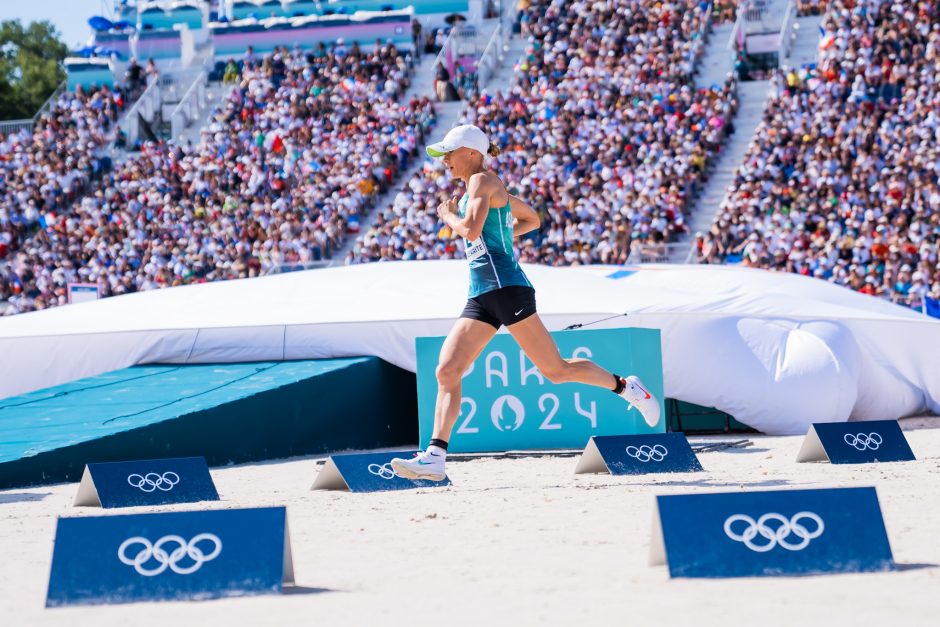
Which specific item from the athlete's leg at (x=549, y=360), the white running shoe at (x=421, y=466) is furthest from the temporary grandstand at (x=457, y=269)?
the athlete's leg at (x=549, y=360)

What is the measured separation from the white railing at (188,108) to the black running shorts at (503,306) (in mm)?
24874

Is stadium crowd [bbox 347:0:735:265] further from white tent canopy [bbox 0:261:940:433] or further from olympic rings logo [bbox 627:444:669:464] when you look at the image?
olympic rings logo [bbox 627:444:669:464]

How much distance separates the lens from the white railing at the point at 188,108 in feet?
98.9

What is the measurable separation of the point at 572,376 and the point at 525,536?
5.67 feet

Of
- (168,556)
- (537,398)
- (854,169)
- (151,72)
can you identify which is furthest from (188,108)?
(168,556)

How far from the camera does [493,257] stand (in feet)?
20.4

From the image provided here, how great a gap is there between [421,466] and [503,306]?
827 mm

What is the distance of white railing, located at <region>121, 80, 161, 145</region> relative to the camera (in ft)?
101

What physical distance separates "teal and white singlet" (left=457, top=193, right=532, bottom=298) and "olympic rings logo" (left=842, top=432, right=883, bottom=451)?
227cm

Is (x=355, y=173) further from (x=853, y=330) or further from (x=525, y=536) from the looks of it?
(x=525, y=536)

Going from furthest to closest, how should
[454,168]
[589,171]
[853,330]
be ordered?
[589,171] < [853,330] < [454,168]

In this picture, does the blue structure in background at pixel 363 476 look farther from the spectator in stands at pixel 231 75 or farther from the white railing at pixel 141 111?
the spectator in stands at pixel 231 75

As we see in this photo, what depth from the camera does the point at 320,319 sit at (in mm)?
10859

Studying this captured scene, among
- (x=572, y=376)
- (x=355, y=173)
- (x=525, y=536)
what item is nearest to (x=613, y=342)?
(x=572, y=376)
